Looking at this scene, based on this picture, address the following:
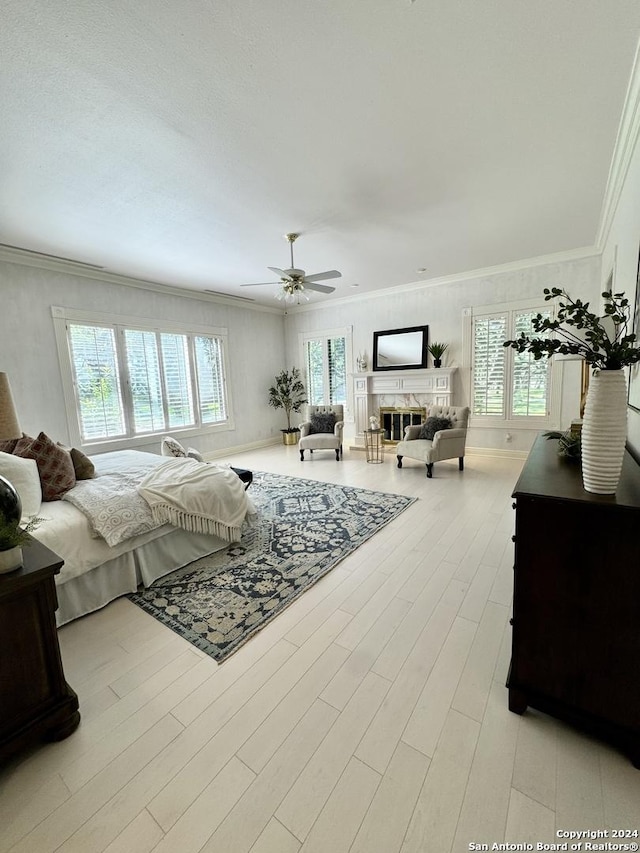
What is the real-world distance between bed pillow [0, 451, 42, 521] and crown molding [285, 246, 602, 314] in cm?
571

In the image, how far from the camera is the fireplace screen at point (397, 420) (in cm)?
616

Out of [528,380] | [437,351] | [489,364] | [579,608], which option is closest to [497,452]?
[528,380]

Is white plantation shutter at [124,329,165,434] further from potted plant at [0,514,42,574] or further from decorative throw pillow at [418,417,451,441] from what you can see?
potted plant at [0,514,42,574]

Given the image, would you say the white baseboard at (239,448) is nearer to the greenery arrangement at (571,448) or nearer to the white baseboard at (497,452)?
the white baseboard at (497,452)

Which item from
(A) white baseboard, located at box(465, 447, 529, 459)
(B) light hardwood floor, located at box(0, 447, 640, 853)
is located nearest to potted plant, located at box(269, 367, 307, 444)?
(A) white baseboard, located at box(465, 447, 529, 459)

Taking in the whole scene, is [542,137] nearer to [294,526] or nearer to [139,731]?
[294,526]

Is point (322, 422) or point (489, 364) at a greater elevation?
point (489, 364)

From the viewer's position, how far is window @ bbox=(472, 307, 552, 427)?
5098 millimetres

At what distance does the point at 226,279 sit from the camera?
529 centimetres

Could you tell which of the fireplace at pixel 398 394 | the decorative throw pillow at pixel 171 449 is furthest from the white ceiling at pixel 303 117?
the fireplace at pixel 398 394

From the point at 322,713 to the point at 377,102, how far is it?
3157 millimetres

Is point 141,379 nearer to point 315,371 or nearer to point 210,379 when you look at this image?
point 210,379

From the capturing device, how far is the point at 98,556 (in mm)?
2119

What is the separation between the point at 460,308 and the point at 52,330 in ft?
18.9
